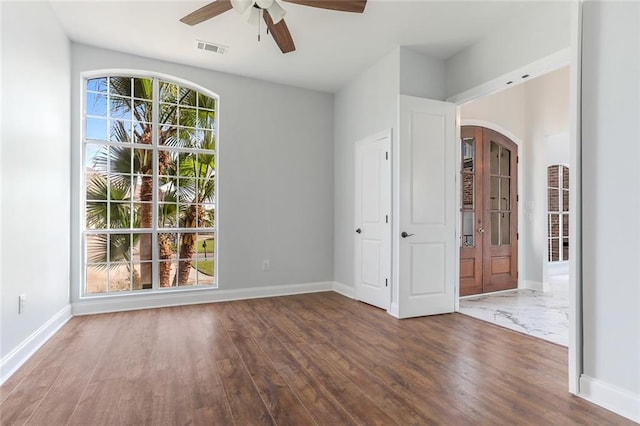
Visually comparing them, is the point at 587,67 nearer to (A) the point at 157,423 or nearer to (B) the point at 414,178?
(B) the point at 414,178

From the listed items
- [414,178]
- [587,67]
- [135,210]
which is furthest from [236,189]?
[587,67]

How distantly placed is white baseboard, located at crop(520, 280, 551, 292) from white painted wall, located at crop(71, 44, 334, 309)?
3.12 m

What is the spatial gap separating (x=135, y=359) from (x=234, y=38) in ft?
10.8

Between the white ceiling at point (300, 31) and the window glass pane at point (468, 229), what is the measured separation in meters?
2.28

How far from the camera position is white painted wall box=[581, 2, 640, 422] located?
190 cm

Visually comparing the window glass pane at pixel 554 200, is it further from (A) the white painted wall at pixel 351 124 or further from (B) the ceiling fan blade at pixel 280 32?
(B) the ceiling fan blade at pixel 280 32

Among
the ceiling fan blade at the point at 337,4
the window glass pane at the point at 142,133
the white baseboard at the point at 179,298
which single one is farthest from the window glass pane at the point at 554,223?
the window glass pane at the point at 142,133

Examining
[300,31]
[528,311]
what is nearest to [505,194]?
[528,311]

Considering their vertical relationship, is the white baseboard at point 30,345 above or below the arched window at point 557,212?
below

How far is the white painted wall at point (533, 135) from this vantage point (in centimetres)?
532

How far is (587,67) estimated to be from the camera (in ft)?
6.93

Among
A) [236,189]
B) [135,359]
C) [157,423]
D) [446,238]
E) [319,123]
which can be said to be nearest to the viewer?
[157,423]

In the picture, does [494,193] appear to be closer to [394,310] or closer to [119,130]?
[394,310]

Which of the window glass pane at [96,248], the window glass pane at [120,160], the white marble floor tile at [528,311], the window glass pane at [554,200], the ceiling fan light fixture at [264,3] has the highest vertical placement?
the ceiling fan light fixture at [264,3]
